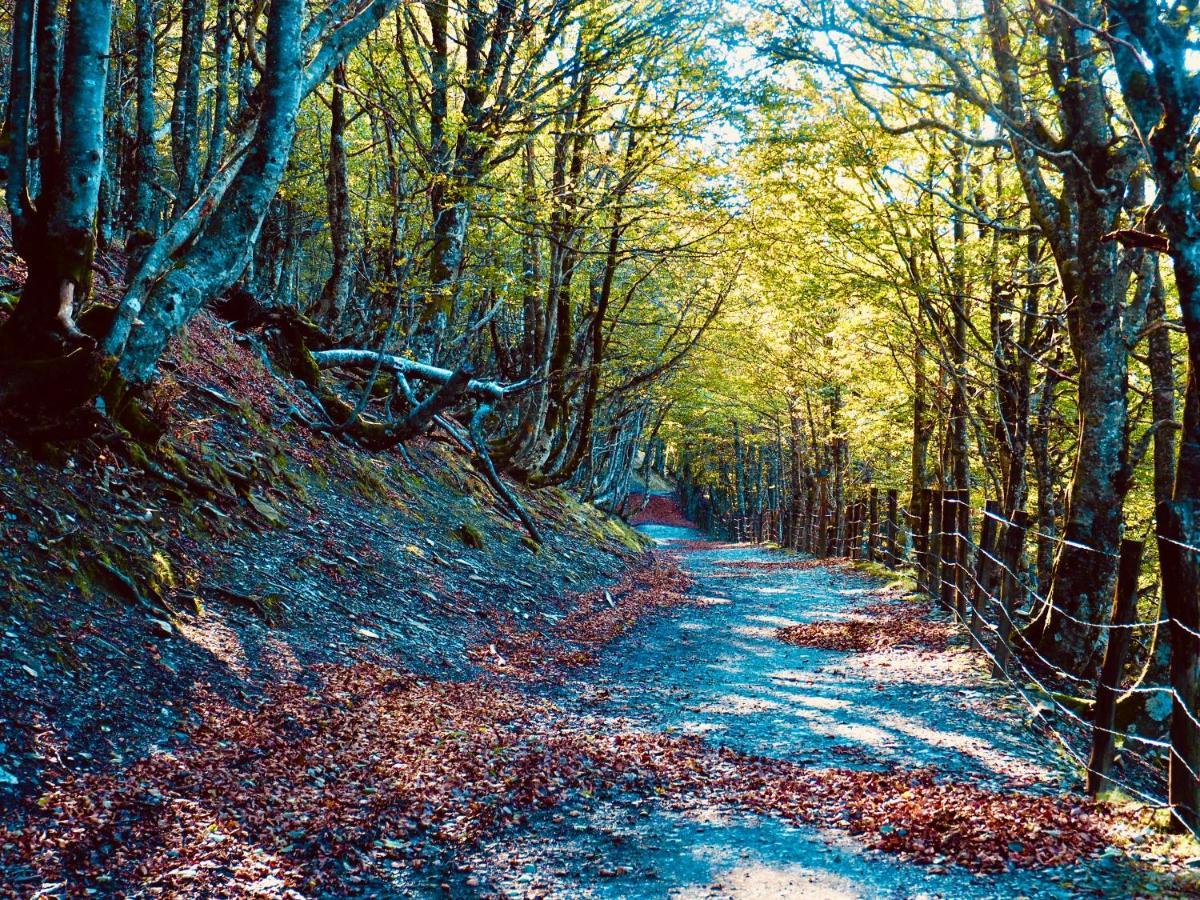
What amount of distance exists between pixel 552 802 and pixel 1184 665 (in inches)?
138

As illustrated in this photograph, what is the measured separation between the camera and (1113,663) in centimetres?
482

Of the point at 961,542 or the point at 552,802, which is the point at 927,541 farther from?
the point at 552,802

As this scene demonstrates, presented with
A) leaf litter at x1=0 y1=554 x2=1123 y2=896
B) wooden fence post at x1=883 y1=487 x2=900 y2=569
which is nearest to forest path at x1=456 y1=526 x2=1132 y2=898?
leaf litter at x1=0 y1=554 x2=1123 y2=896

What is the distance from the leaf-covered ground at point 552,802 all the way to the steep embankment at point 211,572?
0.28 metres

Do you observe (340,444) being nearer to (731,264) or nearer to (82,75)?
(82,75)

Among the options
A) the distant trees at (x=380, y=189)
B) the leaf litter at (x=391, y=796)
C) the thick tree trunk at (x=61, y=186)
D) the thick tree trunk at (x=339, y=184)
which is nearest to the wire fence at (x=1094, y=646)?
the leaf litter at (x=391, y=796)

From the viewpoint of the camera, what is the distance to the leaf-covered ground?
12.6 ft

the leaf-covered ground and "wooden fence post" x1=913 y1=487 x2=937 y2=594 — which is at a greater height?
"wooden fence post" x1=913 y1=487 x2=937 y2=594

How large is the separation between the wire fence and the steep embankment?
516 cm

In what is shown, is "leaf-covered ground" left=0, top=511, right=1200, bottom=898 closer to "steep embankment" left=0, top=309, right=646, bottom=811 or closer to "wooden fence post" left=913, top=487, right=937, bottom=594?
"steep embankment" left=0, top=309, right=646, bottom=811

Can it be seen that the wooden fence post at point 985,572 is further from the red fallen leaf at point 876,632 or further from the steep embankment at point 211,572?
the steep embankment at point 211,572

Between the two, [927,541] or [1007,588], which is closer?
[1007,588]

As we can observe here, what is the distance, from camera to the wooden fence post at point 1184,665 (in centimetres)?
416

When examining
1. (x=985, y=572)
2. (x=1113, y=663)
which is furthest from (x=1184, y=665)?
(x=985, y=572)
